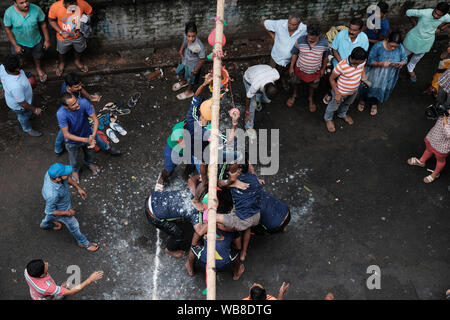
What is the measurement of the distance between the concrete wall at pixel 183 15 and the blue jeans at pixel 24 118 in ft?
5.88

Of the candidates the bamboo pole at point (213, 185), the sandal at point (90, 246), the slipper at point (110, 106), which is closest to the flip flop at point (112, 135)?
the slipper at point (110, 106)

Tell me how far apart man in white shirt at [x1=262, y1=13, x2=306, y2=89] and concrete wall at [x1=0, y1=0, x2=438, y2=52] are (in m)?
1.20

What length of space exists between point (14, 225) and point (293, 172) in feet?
14.2

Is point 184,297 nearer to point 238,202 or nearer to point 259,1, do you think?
point 238,202

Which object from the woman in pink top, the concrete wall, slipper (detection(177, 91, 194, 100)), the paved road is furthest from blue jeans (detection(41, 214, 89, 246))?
the woman in pink top

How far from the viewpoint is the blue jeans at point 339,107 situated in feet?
25.6

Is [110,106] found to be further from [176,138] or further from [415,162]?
[415,162]

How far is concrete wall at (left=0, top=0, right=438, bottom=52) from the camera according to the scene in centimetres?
834

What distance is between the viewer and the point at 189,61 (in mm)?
7789

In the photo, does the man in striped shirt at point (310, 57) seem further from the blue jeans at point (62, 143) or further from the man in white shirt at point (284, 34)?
the blue jeans at point (62, 143)

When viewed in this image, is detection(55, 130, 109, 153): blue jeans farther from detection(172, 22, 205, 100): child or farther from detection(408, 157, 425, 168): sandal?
detection(408, 157, 425, 168): sandal

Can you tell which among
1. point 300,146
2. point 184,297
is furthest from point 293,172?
point 184,297

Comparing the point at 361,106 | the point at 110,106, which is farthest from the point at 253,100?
the point at 110,106

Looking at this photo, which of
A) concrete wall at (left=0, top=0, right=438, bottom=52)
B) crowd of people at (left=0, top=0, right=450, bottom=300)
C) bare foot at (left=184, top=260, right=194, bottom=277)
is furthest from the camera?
concrete wall at (left=0, top=0, right=438, bottom=52)
